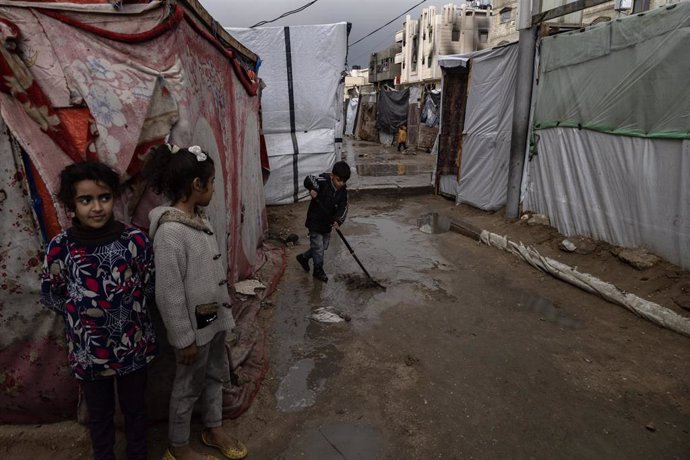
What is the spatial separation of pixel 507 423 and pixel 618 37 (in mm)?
4855

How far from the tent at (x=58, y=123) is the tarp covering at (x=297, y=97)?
19.7ft

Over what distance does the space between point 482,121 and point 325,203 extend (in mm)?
4536

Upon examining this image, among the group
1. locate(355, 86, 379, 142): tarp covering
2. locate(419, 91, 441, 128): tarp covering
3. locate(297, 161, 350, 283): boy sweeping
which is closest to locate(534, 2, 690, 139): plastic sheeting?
locate(297, 161, 350, 283): boy sweeping

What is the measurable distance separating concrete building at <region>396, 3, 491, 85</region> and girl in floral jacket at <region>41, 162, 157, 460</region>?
35.1 meters

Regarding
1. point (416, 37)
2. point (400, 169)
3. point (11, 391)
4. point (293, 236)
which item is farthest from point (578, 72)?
point (416, 37)

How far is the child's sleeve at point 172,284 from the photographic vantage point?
194 cm

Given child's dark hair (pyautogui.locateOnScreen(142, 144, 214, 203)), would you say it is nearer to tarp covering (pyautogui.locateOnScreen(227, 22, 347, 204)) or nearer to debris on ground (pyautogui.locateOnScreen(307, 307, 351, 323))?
debris on ground (pyautogui.locateOnScreen(307, 307, 351, 323))

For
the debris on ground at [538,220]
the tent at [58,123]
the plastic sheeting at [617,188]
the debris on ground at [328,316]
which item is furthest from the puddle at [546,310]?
the tent at [58,123]

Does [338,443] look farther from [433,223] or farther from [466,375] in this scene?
[433,223]

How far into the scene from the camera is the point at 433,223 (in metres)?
8.07

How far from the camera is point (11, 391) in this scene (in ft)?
7.96

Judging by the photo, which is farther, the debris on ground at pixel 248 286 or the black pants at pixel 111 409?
the debris on ground at pixel 248 286

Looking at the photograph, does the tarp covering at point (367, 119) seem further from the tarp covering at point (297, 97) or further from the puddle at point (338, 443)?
the puddle at point (338, 443)

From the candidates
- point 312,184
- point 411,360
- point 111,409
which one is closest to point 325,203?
point 312,184
